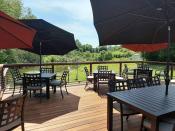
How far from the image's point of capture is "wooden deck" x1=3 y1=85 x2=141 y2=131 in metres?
4.08

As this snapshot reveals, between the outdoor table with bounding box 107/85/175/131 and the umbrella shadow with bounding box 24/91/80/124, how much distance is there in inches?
60.2

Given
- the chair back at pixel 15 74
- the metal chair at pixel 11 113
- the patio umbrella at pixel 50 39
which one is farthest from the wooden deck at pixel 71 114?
the patio umbrella at pixel 50 39

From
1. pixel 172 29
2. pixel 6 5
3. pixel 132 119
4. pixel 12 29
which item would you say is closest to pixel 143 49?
pixel 132 119

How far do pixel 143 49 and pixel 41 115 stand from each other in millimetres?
3833

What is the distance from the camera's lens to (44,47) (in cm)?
660

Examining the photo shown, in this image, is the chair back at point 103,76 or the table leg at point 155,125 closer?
the table leg at point 155,125

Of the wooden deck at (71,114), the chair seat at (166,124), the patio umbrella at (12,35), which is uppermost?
the patio umbrella at (12,35)

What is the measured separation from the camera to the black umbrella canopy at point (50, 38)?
19.0ft

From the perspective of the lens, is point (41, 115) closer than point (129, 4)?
No

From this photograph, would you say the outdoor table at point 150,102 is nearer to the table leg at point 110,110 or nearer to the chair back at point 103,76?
the table leg at point 110,110

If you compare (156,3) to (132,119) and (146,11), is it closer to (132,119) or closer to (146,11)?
(146,11)

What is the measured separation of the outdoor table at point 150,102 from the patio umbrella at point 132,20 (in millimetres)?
864

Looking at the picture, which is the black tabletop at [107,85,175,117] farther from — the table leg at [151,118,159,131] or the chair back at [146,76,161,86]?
the chair back at [146,76,161,86]

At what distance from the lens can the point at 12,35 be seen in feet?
8.23
